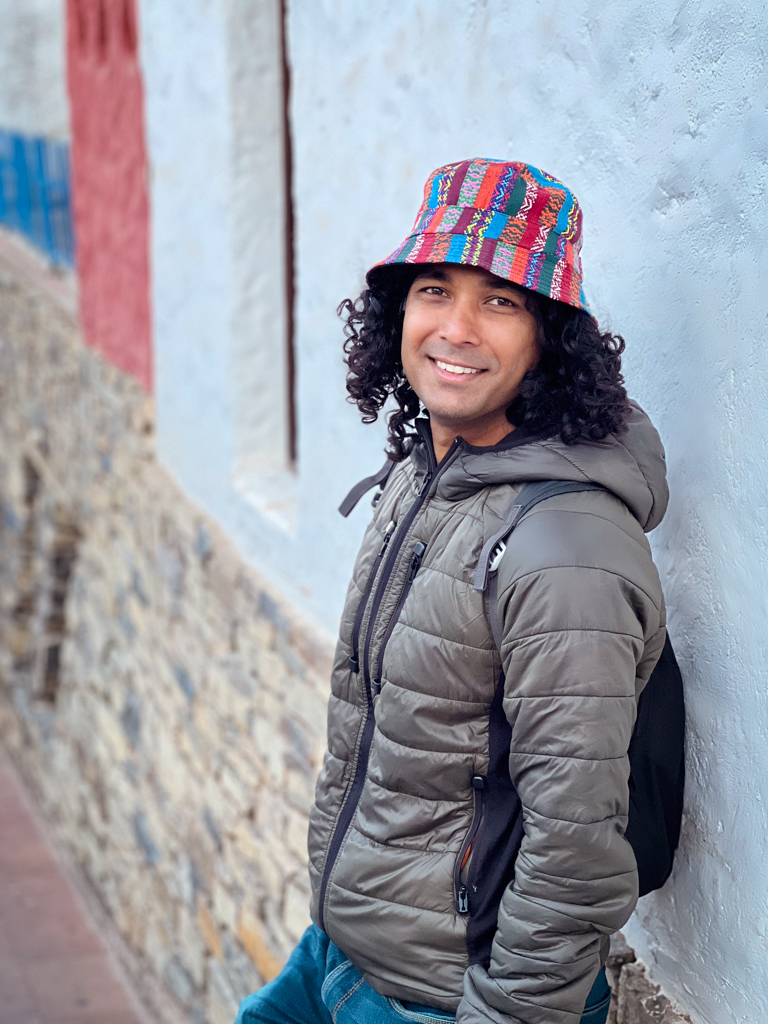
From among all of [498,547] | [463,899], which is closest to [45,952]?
[463,899]

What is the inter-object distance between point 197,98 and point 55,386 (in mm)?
2978

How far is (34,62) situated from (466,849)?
990 cm

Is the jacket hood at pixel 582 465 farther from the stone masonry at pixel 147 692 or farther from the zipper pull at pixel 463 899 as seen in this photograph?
the stone masonry at pixel 147 692

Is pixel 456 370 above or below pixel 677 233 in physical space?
below

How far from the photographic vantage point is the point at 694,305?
1.69m

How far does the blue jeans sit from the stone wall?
1277 millimetres

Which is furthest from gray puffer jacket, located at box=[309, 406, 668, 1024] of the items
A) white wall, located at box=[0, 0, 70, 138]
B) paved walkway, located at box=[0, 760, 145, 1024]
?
white wall, located at box=[0, 0, 70, 138]

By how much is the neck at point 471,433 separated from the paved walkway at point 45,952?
4116mm

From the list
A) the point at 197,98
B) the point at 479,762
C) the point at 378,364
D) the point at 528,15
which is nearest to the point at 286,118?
the point at 197,98

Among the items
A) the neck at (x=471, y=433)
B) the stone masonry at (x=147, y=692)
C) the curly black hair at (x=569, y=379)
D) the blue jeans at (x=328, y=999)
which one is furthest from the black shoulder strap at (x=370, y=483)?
the stone masonry at (x=147, y=692)

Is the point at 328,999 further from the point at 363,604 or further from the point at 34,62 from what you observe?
the point at 34,62

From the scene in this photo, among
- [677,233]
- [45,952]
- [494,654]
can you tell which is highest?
[677,233]

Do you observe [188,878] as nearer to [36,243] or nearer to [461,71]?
[461,71]

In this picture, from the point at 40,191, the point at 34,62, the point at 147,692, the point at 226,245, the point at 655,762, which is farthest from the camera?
the point at 34,62
